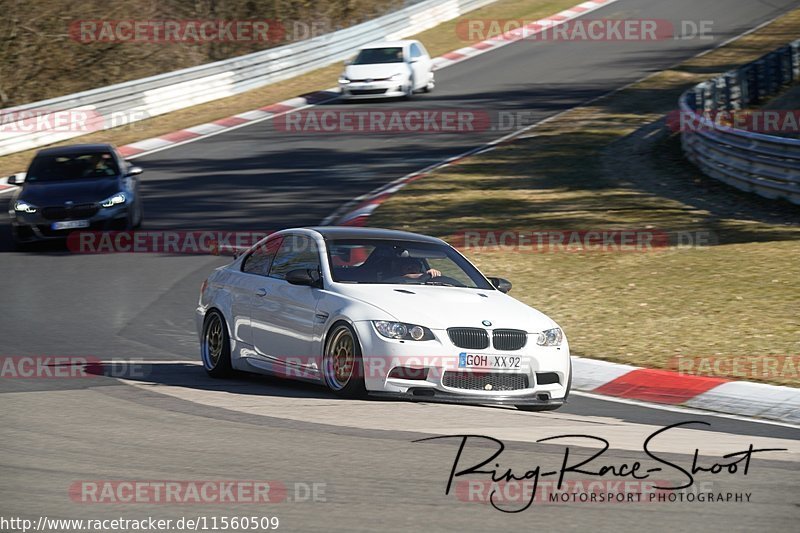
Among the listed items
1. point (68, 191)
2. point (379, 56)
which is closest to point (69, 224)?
point (68, 191)

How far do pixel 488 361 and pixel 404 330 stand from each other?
65cm

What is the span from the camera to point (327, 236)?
1091cm

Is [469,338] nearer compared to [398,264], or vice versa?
[469,338]

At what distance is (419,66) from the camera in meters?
32.3

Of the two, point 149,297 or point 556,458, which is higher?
point 556,458

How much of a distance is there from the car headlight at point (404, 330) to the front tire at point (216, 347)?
206cm

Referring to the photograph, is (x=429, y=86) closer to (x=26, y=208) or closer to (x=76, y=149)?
(x=76, y=149)

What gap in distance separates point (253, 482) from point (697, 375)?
5.62 metres

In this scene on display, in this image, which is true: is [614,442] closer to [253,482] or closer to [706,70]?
[253,482]

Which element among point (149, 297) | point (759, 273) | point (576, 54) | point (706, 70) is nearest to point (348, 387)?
point (149, 297)

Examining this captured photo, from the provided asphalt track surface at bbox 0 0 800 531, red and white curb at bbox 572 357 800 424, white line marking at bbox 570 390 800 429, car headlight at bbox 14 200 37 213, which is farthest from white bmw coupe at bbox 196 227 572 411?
car headlight at bbox 14 200 37 213

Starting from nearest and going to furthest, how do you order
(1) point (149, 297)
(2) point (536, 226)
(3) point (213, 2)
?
(1) point (149, 297) → (2) point (536, 226) → (3) point (213, 2)

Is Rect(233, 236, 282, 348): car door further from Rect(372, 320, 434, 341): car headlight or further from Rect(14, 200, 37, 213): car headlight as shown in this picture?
Rect(14, 200, 37, 213): car headlight

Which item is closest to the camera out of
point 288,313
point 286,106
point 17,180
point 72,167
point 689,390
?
point 288,313
